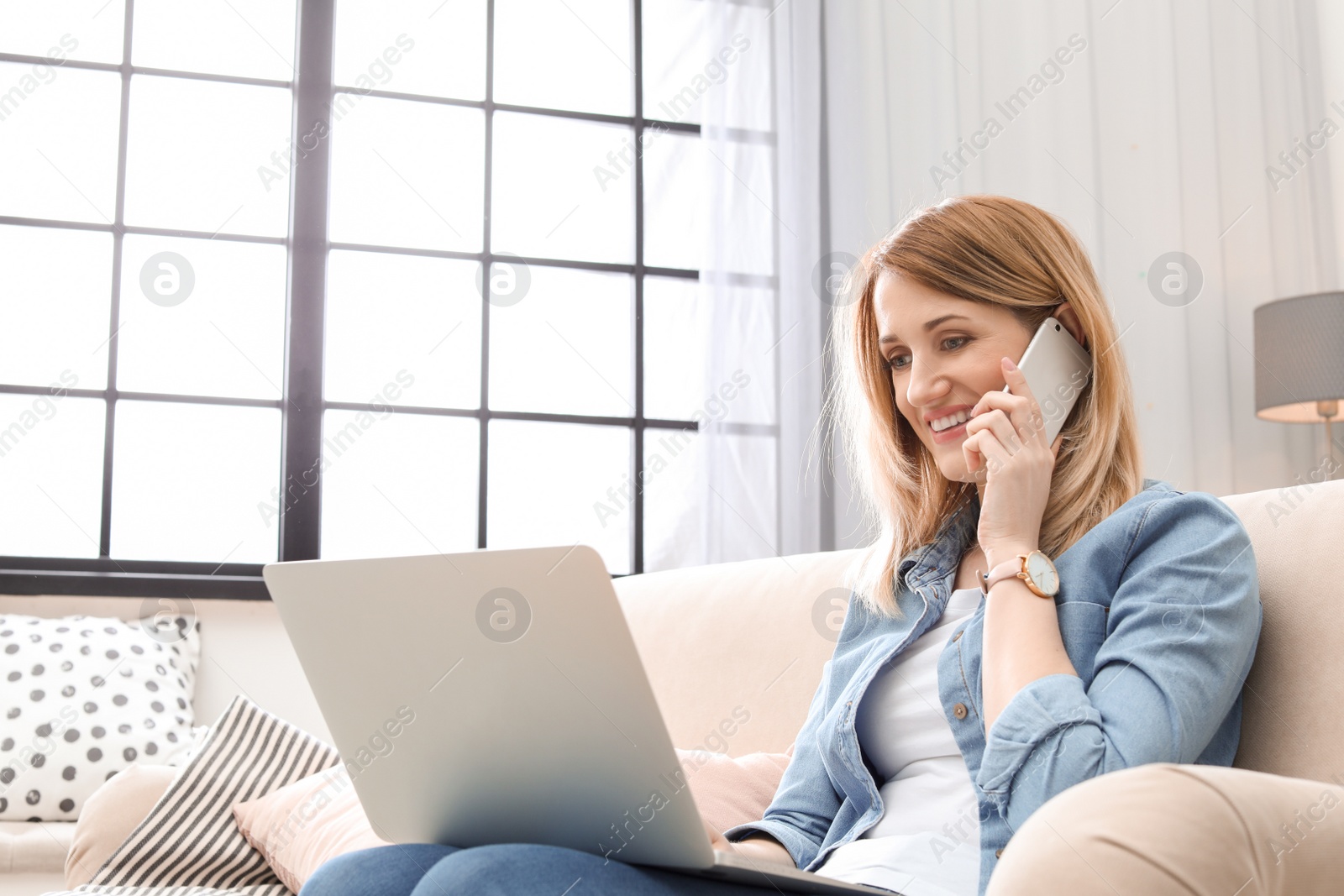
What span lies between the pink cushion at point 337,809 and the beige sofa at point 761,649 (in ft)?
0.58

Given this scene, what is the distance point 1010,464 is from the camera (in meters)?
0.96

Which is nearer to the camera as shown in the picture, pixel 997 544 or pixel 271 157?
pixel 997 544

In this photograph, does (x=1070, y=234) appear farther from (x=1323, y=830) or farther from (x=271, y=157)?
(x=271, y=157)

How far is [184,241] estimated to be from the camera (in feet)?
8.23

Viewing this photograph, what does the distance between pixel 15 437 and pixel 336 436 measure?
2.18 ft

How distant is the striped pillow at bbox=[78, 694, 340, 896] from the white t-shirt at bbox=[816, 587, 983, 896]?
843 mm

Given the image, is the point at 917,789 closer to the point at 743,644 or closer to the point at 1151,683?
the point at 1151,683

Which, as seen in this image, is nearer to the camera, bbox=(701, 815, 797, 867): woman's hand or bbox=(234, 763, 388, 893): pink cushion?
bbox=(701, 815, 797, 867): woman's hand

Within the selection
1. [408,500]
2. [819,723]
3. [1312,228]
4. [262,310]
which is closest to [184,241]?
[262,310]

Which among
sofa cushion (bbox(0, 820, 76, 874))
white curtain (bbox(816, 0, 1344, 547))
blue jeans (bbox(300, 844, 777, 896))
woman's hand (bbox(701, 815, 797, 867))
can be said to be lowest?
sofa cushion (bbox(0, 820, 76, 874))

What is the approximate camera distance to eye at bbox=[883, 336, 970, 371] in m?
1.06

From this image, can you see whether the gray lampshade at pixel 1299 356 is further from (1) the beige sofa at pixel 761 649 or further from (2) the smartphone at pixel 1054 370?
(2) the smartphone at pixel 1054 370

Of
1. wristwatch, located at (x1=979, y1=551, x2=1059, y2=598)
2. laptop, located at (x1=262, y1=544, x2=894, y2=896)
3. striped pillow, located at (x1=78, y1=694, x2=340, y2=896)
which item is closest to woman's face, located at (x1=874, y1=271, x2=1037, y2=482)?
wristwatch, located at (x1=979, y1=551, x2=1059, y2=598)

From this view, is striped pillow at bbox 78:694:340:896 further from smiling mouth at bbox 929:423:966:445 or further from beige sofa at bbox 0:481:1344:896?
smiling mouth at bbox 929:423:966:445
